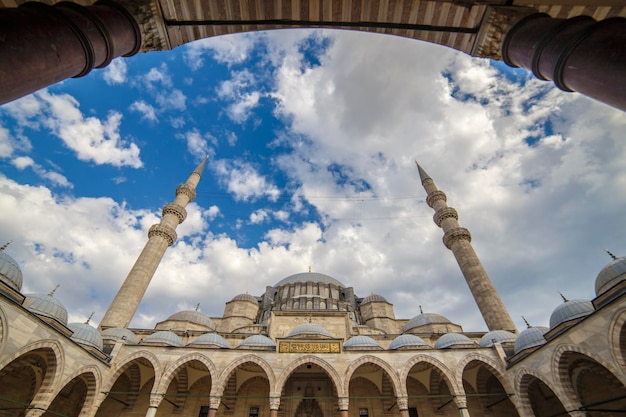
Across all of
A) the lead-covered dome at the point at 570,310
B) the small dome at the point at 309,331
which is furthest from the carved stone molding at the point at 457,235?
the small dome at the point at 309,331

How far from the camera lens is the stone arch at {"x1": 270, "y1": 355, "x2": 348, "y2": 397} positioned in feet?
45.6

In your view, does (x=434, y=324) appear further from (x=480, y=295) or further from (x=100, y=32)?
(x=100, y=32)

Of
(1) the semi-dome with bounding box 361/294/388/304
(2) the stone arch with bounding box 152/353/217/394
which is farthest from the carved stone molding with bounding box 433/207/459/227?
(2) the stone arch with bounding box 152/353/217/394

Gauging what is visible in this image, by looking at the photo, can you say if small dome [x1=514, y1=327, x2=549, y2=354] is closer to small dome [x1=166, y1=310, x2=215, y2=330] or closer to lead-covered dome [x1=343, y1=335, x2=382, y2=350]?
lead-covered dome [x1=343, y1=335, x2=382, y2=350]

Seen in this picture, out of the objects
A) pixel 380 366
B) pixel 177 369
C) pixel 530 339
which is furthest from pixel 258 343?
pixel 530 339

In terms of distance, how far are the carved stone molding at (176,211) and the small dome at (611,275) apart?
90.7 feet

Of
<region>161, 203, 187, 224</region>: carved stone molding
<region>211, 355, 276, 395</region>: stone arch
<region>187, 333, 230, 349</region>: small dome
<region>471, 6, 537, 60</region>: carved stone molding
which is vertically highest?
<region>161, 203, 187, 224</region>: carved stone molding

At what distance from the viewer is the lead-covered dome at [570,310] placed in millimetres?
13609

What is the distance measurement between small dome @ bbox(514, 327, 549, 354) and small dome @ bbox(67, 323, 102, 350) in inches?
811

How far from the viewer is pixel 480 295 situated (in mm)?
20953

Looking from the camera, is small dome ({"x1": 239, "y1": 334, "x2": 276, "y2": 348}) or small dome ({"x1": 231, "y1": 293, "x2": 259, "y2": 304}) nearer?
small dome ({"x1": 239, "y1": 334, "x2": 276, "y2": 348})

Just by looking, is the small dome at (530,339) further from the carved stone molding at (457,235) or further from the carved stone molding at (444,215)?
the carved stone molding at (444,215)

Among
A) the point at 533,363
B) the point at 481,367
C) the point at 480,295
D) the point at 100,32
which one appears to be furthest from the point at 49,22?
the point at 480,295

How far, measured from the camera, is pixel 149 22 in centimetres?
449
